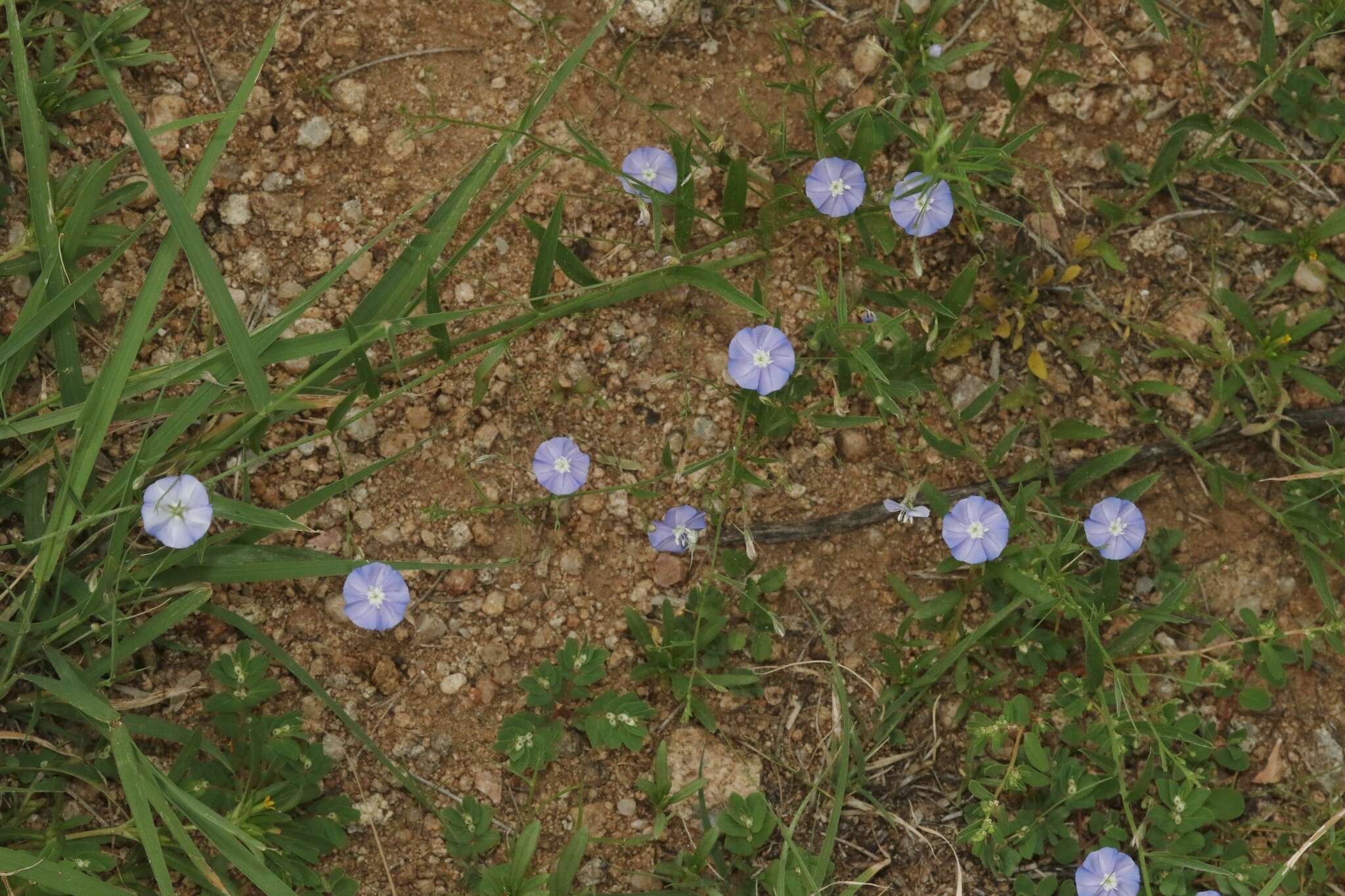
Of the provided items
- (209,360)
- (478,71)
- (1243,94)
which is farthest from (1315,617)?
(209,360)

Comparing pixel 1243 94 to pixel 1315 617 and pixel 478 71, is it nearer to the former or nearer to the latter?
pixel 1315 617

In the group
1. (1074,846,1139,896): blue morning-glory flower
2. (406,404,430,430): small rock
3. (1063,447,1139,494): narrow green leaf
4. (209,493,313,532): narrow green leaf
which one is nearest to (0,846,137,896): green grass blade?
(209,493,313,532): narrow green leaf

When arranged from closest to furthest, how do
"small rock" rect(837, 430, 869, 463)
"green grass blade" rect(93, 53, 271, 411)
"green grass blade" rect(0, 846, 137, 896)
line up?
"green grass blade" rect(0, 846, 137, 896), "green grass blade" rect(93, 53, 271, 411), "small rock" rect(837, 430, 869, 463)

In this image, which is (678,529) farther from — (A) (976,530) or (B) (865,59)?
(B) (865,59)

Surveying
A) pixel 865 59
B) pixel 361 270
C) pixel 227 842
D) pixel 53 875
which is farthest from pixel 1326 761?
pixel 53 875

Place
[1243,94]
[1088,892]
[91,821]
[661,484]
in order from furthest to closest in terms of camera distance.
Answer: [1243,94] < [661,484] < [1088,892] < [91,821]

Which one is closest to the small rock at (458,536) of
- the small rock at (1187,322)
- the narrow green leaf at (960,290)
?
the narrow green leaf at (960,290)

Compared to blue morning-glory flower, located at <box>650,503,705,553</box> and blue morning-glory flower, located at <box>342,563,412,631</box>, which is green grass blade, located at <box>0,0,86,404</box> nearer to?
blue morning-glory flower, located at <box>342,563,412,631</box>

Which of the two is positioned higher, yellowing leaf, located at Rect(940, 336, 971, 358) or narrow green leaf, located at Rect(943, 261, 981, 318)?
narrow green leaf, located at Rect(943, 261, 981, 318)
